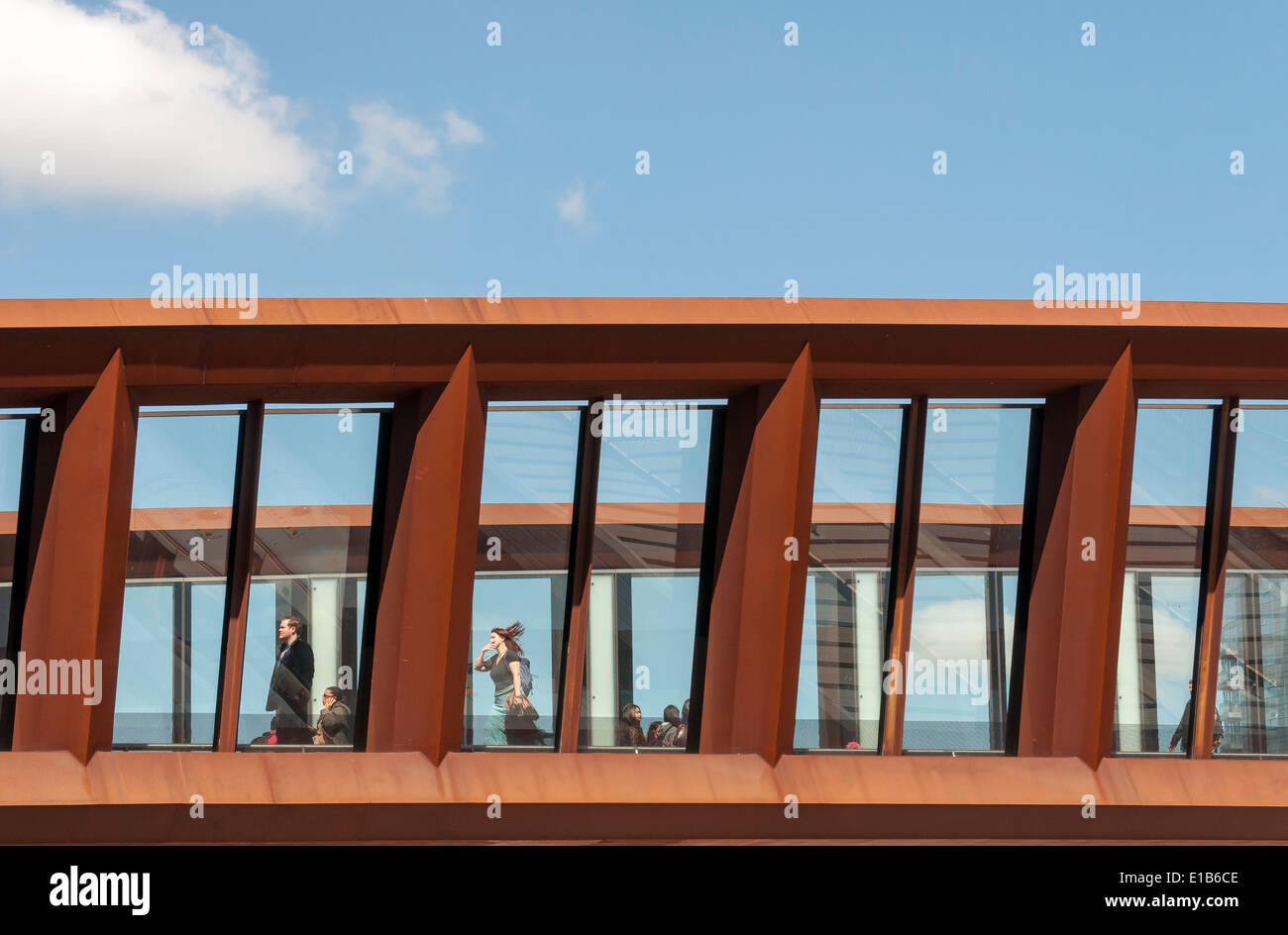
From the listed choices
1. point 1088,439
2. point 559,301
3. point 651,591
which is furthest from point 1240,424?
point 559,301

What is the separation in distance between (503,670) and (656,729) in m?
1.22

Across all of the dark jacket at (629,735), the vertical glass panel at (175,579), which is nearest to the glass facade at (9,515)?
the vertical glass panel at (175,579)

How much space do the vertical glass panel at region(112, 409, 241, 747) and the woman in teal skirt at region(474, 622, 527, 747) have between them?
1991mm

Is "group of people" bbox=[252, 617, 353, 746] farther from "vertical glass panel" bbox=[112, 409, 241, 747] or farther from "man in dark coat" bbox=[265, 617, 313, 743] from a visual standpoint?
"vertical glass panel" bbox=[112, 409, 241, 747]

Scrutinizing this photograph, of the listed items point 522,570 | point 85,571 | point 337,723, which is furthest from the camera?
point 522,570

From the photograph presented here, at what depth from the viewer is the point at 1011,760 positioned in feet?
31.9

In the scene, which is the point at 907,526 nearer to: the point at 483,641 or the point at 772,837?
the point at 772,837

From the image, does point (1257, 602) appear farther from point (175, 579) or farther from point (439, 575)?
point (175, 579)

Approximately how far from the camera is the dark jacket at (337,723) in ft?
31.5

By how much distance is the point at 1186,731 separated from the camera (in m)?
10.3

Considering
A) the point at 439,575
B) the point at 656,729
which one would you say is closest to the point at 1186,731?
the point at 656,729

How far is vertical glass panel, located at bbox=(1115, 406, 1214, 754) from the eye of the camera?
10125 millimetres

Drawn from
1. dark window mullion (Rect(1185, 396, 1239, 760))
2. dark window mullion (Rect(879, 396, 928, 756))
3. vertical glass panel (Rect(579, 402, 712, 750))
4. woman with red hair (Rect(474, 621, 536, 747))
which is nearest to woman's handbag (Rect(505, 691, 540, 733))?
woman with red hair (Rect(474, 621, 536, 747))
